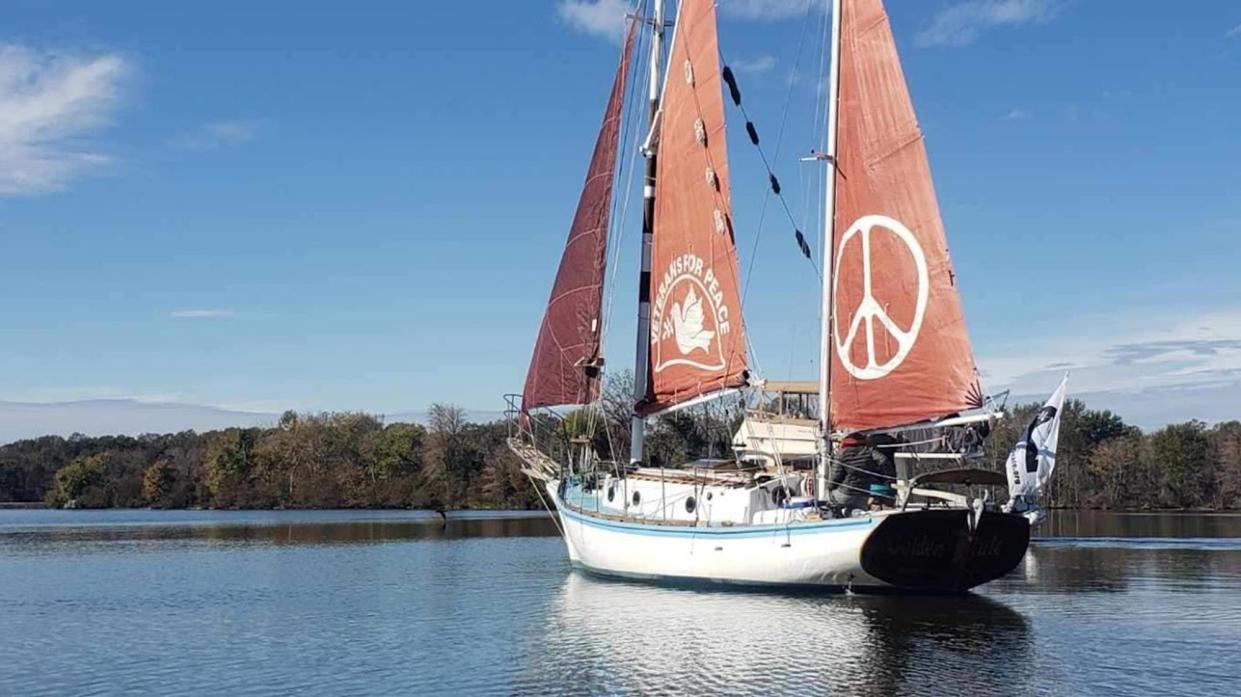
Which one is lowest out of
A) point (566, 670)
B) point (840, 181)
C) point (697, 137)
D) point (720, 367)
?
point (566, 670)

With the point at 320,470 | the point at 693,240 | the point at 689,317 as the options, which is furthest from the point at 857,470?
the point at 320,470

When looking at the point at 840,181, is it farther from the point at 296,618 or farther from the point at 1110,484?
the point at 1110,484

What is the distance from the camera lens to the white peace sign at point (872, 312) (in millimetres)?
34469

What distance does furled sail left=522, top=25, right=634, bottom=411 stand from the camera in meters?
46.7

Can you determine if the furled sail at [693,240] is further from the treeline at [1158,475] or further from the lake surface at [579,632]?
the treeline at [1158,475]

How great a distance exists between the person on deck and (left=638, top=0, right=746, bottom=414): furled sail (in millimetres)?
5005

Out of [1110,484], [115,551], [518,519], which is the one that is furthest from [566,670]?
[1110,484]

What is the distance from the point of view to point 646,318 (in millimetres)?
45594

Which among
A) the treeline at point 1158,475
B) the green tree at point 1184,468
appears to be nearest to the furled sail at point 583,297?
the treeline at point 1158,475

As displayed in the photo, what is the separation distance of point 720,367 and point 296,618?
14.8 meters

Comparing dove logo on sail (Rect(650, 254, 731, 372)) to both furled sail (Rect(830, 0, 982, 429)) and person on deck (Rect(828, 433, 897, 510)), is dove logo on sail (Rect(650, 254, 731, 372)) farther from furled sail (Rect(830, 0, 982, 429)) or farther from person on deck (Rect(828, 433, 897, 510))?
person on deck (Rect(828, 433, 897, 510))

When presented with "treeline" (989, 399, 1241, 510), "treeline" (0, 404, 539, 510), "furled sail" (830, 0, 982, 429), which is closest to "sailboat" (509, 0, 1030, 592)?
"furled sail" (830, 0, 982, 429)

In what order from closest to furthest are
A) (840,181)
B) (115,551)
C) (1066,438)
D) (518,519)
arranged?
1. (840,181)
2. (115,551)
3. (518,519)
4. (1066,438)

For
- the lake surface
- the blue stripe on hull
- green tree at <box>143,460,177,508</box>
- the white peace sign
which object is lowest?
the lake surface
